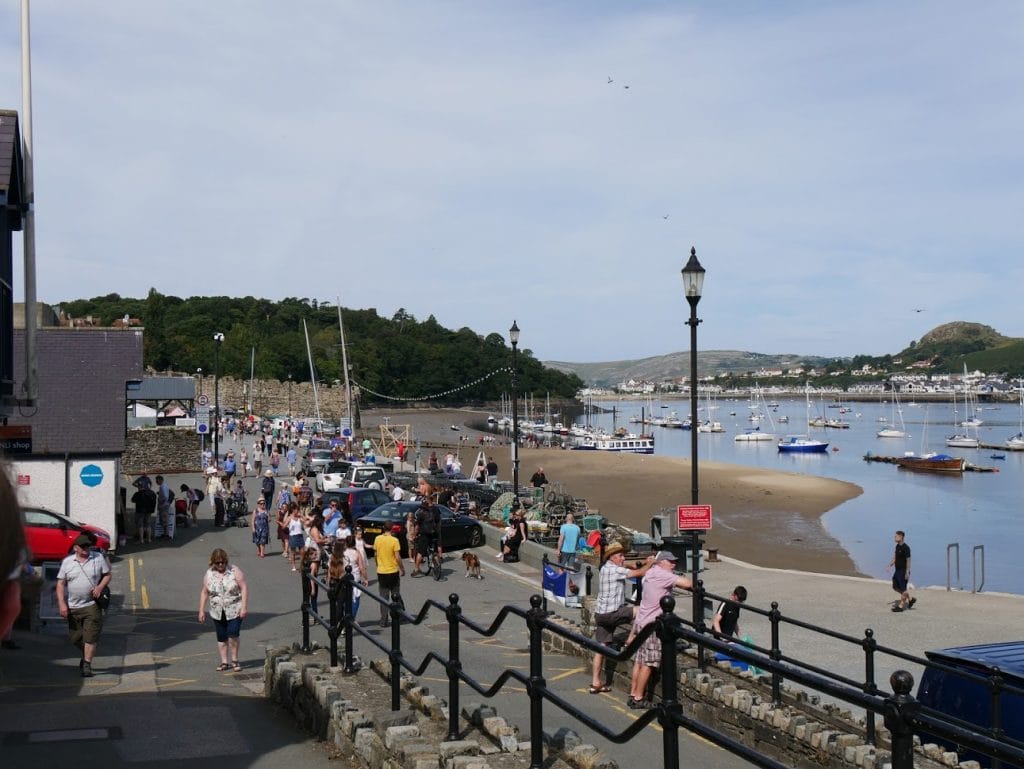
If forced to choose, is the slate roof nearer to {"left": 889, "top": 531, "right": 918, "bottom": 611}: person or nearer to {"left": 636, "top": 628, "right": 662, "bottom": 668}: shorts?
{"left": 889, "top": 531, "right": 918, "bottom": 611}: person

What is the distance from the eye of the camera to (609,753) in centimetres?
957

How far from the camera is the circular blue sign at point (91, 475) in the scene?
25708mm

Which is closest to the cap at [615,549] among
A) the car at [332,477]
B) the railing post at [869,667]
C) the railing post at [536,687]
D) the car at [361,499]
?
the railing post at [869,667]

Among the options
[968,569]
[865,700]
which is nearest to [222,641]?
[865,700]

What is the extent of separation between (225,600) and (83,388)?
591 inches

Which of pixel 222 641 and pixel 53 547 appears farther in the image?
pixel 53 547

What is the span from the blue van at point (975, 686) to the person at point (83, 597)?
934 centimetres

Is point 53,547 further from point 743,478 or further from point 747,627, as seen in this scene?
point 743,478

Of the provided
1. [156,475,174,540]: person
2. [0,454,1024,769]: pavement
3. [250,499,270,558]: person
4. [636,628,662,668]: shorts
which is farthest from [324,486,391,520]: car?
[636,628,662,668]: shorts

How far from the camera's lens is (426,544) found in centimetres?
2394

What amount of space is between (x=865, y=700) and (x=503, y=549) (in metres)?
23.0


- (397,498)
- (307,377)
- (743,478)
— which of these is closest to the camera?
(397,498)

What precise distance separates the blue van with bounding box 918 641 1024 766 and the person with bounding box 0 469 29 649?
7868 mm

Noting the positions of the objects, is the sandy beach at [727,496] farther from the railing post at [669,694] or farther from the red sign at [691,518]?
the railing post at [669,694]
